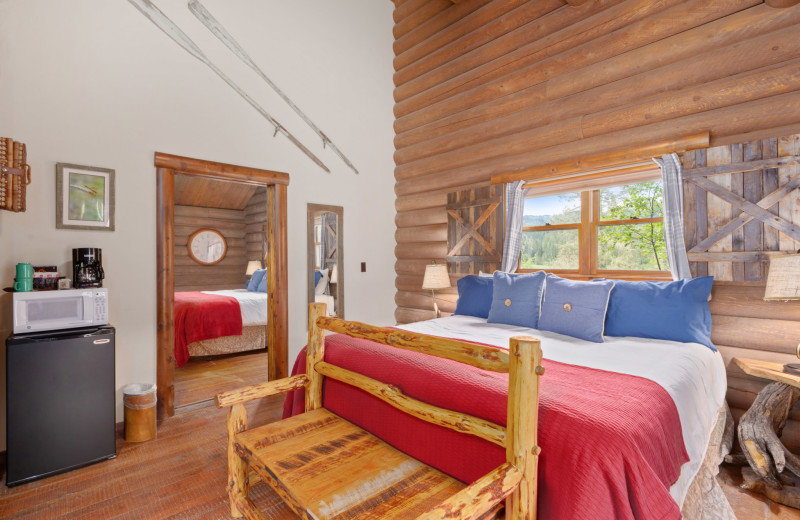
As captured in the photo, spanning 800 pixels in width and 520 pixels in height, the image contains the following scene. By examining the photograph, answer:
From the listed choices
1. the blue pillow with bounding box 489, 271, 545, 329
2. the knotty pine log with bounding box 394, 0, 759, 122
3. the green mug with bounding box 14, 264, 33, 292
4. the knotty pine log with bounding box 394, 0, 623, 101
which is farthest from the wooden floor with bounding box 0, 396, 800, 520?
the knotty pine log with bounding box 394, 0, 623, 101

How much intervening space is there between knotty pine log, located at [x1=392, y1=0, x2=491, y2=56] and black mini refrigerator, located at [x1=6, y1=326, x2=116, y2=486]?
4322 millimetres

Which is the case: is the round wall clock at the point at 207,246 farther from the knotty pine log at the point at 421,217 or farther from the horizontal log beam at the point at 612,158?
the horizontal log beam at the point at 612,158

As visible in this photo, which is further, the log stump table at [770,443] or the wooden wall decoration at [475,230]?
the wooden wall decoration at [475,230]

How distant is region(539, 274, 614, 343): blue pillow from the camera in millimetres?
2486

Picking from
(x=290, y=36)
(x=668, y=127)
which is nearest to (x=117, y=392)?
(x=290, y=36)

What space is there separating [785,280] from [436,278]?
257 cm

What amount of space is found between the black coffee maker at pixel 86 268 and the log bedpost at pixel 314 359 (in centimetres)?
156

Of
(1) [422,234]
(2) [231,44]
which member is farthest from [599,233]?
(2) [231,44]

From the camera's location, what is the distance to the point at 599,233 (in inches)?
131

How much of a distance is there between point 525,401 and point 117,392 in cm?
303

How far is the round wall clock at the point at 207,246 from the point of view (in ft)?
20.9

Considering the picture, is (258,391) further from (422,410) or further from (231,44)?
(231,44)

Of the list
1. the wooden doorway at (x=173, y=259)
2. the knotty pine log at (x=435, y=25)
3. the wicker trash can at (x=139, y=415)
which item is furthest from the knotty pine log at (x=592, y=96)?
the wicker trash can at (x=139, y=415)

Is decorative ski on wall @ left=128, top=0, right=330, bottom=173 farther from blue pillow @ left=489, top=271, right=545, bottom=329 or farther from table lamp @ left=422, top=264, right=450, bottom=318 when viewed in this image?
blue pillow @ left=489, top=271, right=545, bottom=329
